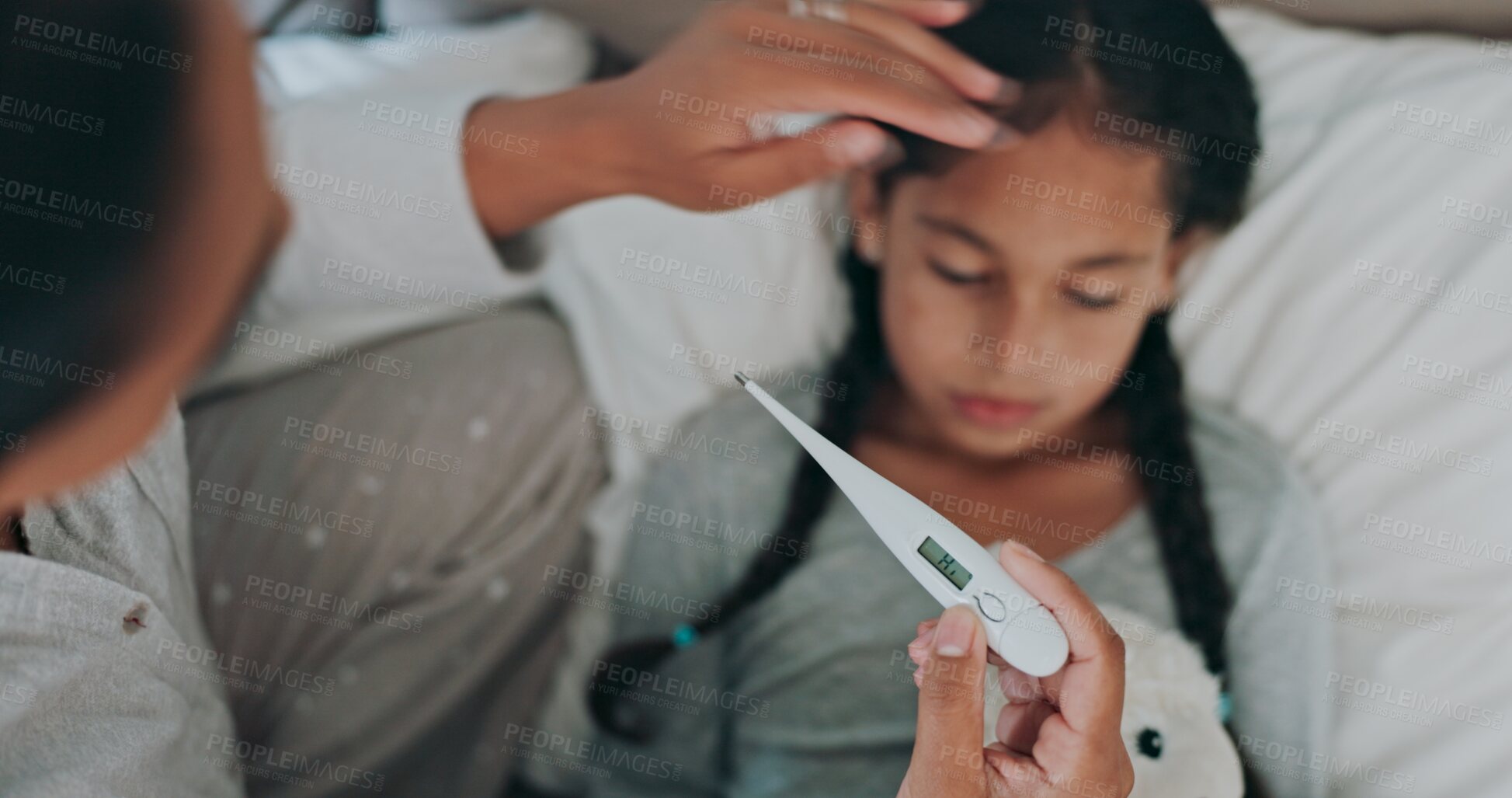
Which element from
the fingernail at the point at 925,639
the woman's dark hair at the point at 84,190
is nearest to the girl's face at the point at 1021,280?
the fingernail at the point at 925,639

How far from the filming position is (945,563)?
0.45 meters

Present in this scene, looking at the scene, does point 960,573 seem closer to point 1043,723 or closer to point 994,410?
point 1043,723

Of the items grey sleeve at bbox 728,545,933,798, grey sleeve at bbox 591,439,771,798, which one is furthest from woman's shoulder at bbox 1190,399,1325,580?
grey sleeve at bbox 591,439,771,798

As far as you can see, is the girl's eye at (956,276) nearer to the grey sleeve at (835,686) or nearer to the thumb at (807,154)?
the thumb at (807,154)

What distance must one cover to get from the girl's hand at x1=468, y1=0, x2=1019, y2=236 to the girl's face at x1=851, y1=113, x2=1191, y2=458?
37 mm

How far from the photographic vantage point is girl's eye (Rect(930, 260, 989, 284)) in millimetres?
604

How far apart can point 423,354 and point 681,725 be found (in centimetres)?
36

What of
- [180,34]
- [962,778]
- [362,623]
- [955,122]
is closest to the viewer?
[180,34]

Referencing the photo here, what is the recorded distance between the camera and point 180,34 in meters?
0.31

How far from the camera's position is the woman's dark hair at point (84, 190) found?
314mm

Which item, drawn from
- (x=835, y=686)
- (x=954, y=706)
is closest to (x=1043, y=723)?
(x=954, y=706)

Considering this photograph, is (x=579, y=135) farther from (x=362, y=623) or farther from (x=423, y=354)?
(x=362, y=623)

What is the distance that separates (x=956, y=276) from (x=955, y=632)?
271mm

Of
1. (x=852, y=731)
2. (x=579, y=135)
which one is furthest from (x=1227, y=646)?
(x=579, y=135)
